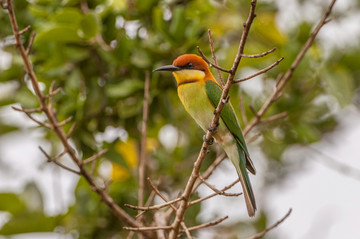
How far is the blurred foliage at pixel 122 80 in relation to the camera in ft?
9.25

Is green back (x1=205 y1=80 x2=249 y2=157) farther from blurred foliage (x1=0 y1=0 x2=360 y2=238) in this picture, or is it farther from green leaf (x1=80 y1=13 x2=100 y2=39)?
green leaf (x1=80 y1=13 x2=100 y2=39)

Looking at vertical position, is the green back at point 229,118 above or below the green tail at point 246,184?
above

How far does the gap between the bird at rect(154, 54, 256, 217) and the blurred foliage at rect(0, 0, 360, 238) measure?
25 centimetres

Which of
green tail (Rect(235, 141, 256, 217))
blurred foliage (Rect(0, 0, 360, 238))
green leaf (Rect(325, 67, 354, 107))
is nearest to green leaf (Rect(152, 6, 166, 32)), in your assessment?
blurred foliage (Rect(0, 0, 360, 238))

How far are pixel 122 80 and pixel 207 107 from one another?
24.8 inches

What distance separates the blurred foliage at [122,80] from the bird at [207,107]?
25 centimetres

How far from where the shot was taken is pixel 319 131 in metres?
3.58

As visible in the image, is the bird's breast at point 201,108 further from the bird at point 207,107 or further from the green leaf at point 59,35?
the green leaf at point 59,35

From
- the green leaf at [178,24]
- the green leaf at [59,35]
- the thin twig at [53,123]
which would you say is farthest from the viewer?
the green leaf at [178,24]

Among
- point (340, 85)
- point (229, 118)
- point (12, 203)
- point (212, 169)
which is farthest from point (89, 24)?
point (340, 85)

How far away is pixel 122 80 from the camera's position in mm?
2955

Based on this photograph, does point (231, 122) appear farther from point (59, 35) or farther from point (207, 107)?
point (59, 35)

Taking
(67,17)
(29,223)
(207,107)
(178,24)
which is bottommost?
(29,223)

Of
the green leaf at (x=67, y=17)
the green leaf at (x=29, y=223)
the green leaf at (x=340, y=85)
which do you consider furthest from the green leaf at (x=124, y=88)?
the green leaf at (x=340, y=85)
